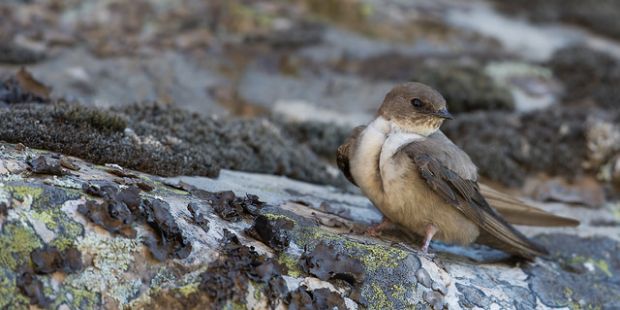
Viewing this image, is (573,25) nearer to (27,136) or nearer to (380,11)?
(380,11)

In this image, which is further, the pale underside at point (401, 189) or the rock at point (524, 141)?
the rock at point (524, 141)

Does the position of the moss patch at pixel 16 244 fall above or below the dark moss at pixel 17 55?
above

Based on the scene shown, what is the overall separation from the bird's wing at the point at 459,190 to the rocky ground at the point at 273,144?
23 cm

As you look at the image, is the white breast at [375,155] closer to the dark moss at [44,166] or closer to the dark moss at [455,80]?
the dark moss at [44,166]

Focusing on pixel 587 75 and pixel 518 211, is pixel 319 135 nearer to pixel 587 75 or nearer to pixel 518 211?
pixel 518 211

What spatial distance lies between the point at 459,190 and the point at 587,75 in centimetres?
630

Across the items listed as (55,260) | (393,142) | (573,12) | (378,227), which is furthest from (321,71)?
(55,260)

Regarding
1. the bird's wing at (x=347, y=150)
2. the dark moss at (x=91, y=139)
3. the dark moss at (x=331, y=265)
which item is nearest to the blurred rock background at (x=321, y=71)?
the dark moss at (x=91, y=139)

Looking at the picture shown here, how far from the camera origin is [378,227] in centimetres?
592

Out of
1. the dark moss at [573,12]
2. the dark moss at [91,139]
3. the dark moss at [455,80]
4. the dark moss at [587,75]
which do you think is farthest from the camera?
the dark moss at [573,12]

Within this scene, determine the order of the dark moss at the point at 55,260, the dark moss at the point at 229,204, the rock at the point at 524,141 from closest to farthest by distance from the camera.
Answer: the dark moss at the point at 55,260, the dark moss at the point at 229,204, the rock at the point at 524,141

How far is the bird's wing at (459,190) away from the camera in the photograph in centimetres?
569

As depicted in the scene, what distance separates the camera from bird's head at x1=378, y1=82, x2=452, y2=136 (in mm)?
6109

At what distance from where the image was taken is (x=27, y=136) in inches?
202
